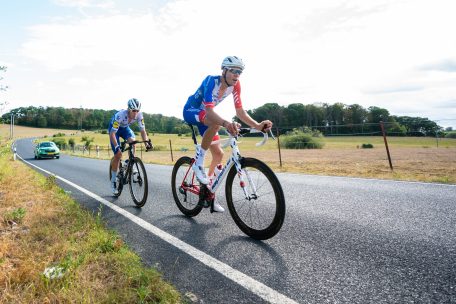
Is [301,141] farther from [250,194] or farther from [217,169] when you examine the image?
[250,194]

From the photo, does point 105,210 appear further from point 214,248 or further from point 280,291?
point 280,291

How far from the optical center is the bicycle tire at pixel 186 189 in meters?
4.47

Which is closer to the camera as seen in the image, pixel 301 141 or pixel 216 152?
pixel 216 152

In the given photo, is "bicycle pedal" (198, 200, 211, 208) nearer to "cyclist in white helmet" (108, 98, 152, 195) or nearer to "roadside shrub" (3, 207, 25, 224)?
"cyclist in white helmet" (108, 98, 152, 195)

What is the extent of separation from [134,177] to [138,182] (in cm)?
23

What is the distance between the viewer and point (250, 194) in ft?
11.4

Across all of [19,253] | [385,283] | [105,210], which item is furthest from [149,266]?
[105,210]

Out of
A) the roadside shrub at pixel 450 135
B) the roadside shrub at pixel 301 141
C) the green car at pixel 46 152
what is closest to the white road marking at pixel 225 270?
the green car at pixel 46 152

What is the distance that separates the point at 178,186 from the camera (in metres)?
5.00

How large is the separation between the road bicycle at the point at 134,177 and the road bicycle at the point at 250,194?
159cm

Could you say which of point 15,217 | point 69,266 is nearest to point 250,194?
point 69,266

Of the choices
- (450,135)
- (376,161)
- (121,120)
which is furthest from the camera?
(450,135)

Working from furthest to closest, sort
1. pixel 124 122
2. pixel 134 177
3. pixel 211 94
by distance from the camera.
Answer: pixel 124 122, pixel 134 177, pixel 211 94

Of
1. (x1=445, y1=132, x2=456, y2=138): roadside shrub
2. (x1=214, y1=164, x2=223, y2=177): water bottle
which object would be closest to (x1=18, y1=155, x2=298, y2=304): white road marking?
(x1=214, y1=164, x2=223, y2=177): water bottle
